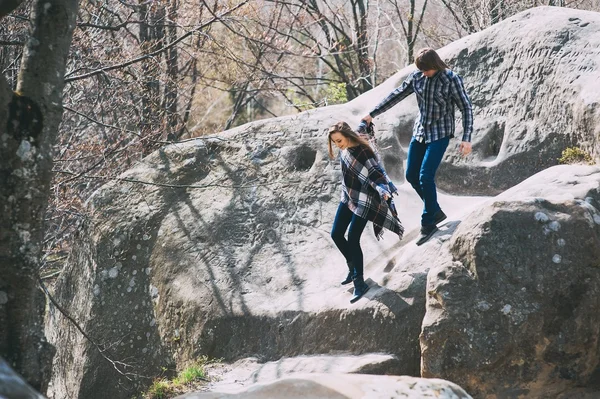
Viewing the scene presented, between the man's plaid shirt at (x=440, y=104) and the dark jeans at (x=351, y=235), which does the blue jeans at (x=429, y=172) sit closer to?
the man's plaid shirt at (x=440, y=104)

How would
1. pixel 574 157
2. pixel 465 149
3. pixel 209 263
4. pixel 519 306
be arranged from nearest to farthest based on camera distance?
pixel 519 306 → pixel 465 149 → pixel 574 157 → pixel 209 263

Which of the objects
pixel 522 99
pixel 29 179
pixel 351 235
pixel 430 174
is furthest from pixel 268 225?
pixel 29 179

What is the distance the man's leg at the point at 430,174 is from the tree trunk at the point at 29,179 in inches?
125

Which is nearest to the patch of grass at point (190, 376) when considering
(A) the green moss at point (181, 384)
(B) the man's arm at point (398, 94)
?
(A) the green moss at point (181, 384)

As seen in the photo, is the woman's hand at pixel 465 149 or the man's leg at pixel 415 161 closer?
the woman's hand at pixel 465 149

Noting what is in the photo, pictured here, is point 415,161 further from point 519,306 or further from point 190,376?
point 190,376

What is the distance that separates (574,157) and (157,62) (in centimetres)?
506

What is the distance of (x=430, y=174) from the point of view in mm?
6805

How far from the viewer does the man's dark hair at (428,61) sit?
6586 mm

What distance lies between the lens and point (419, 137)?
6.92 meters

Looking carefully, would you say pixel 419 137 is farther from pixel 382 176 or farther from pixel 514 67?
pixel 514 67

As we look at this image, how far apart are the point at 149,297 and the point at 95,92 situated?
180 inches

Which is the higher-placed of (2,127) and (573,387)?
(2,127)

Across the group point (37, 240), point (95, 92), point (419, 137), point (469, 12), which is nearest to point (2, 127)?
point (37, 240)
